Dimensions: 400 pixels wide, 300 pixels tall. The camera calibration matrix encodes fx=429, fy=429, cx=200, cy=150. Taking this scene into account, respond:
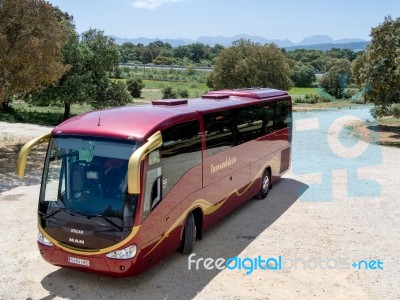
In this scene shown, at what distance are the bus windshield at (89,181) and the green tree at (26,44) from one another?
10887 millimetres

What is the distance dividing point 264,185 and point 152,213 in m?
6.94

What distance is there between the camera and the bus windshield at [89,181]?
716 cm

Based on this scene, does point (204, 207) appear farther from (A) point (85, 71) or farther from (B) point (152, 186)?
(A) point (85, 71)

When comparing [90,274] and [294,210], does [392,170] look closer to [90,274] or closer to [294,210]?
[294,210]

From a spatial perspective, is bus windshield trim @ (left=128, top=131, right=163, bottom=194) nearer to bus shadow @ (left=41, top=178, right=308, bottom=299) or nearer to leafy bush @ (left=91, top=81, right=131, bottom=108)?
bus shadow @ (left=41, top=178, right=308, bottom=299)

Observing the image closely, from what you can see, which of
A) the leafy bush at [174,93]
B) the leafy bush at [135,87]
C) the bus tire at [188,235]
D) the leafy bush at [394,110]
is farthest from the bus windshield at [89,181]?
the leafy bush at [135,87]

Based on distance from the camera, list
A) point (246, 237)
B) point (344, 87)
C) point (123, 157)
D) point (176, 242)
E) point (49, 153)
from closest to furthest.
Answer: point (123, 157)
point (49, 153)
point (176, 242)
point (246, 237)
point (344, 87)

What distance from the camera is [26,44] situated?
17.1 meters

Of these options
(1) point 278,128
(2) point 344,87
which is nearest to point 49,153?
(1) point 278,128

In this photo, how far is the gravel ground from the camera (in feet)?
25.3

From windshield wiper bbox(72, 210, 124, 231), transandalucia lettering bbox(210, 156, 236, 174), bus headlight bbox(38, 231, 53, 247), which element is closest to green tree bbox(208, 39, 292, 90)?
transandalucia lettering bbox(210, 156, 236, 174)

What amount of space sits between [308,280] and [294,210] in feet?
14.8

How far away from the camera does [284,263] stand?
29.5 ft

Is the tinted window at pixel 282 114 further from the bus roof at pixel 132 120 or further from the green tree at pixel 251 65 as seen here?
the green tree at pixel 251 65
